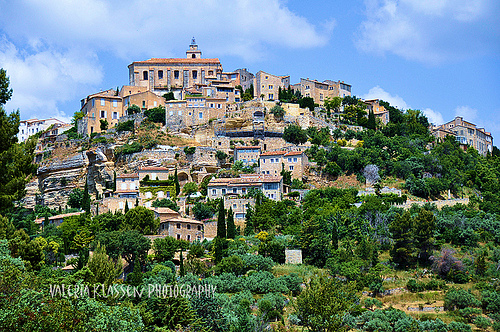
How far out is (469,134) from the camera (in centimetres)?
9262

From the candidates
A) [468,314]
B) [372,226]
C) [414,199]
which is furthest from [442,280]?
[414,199]

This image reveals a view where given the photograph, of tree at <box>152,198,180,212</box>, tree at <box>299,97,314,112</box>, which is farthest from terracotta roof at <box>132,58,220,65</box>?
tree at <box>152,198,180,212</box>

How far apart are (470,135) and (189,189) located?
5404cm

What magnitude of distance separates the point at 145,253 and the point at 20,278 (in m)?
24.9

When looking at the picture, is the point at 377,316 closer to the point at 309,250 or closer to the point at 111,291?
the point at 309,250

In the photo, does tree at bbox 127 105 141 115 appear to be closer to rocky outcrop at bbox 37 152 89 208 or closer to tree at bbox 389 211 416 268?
rocky outcrop at bbox 37 152 89 208

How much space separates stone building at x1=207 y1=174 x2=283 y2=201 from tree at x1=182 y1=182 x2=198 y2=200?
6.94 feet

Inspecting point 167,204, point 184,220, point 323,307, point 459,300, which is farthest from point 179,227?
point 323,307

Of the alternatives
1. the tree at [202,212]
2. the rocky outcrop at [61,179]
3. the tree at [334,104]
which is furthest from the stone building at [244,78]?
the tree at [202,212]

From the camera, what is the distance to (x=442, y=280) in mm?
44188

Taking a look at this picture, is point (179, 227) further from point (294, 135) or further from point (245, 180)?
point (294, 135)

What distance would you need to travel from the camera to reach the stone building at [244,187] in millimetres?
59375

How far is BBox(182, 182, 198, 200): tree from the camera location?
6150 centimetres

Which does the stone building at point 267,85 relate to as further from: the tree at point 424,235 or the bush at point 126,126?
the tree at point 424,235
